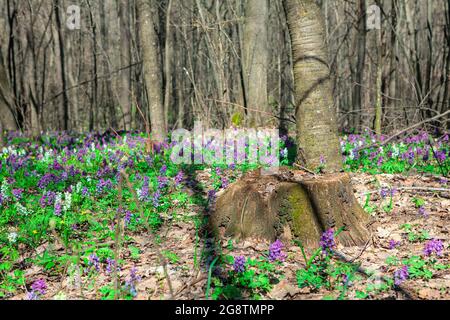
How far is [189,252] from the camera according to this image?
12.0 feet

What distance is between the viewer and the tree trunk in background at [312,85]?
4.30 m

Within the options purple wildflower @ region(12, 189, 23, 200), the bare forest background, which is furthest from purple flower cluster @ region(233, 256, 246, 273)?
the bare forest background

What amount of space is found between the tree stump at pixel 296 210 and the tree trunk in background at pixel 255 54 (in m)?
7.05

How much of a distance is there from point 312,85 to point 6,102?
33.4 ft

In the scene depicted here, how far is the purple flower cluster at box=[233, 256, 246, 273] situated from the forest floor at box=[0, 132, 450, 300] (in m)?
0.06

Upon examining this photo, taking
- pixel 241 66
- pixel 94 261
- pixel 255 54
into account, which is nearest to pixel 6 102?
pixel 241 66

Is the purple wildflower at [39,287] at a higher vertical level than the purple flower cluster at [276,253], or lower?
lower

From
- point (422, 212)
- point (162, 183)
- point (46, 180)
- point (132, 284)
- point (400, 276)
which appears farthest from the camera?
point (46, 180)

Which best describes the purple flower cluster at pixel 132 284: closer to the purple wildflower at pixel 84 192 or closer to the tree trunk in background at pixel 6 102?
the purple wildflower at pixel 84 192

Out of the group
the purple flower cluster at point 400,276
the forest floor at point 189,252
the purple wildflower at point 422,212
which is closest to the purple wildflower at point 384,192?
the forest floor at point 189,252

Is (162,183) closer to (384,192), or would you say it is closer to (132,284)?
(132,284)

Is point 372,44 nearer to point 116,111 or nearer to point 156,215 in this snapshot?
point 156,215
